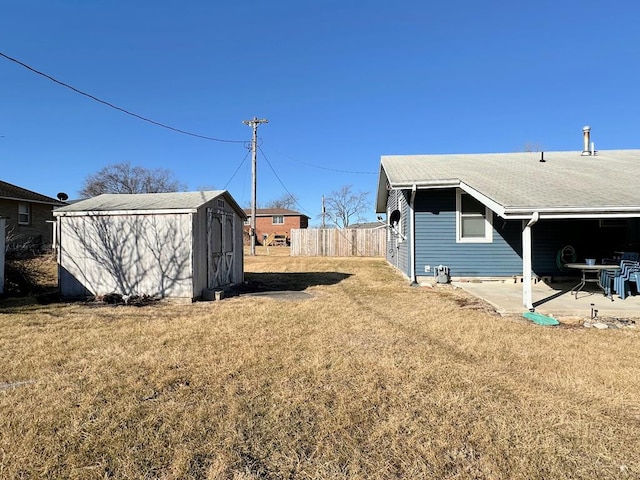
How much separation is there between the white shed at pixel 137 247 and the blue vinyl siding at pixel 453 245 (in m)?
5.81

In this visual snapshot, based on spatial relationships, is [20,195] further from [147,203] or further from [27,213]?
[147,203]

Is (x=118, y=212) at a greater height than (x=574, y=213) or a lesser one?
greater

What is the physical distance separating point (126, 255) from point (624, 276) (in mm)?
10319

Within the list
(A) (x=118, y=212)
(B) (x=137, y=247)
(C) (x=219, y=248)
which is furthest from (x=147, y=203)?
(C) (x=219, y=248)

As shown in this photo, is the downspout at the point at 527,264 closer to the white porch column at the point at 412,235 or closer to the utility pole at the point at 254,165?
the white porch column at the point at 412,235

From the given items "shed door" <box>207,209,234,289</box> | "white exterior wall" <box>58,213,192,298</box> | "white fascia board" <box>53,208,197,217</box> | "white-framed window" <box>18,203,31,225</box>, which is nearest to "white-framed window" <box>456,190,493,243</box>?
"shed door" <box>207,209,234,289</box>

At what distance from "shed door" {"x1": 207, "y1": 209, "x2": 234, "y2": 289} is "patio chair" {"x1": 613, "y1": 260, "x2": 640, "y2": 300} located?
8683 millimetres

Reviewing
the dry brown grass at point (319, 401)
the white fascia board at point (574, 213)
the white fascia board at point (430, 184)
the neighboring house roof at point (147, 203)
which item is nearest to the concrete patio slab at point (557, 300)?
the dry brown grass at point (319, 401)

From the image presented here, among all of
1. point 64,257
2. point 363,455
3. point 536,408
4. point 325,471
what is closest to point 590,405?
point 536,408

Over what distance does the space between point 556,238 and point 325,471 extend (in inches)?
410

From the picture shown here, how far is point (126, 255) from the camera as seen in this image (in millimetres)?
8500

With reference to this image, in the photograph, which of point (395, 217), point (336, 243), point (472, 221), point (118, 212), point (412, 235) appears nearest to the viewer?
point (118, 212)

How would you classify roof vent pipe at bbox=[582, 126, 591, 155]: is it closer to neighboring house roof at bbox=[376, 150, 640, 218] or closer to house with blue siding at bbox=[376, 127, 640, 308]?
neighboring house roof at bbox=[376, 150, 640, 218]

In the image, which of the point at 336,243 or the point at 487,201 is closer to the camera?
the point at 487,201
